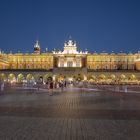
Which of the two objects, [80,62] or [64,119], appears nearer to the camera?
[64,119]

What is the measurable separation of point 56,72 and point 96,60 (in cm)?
3367

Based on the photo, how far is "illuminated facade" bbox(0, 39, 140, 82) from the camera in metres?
87.9

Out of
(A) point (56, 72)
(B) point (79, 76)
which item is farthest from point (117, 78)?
(A) point (56, 72)

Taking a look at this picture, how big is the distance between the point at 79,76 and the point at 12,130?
83.6 metres

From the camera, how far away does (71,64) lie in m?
114

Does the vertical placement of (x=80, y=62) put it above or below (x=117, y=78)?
above

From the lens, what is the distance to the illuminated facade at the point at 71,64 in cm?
8788

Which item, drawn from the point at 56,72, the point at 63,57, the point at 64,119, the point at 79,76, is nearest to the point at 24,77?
the point at 56,72

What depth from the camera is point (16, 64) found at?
397 ft

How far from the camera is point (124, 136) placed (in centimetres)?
743

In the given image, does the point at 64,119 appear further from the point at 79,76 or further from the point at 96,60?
the point at 96,60

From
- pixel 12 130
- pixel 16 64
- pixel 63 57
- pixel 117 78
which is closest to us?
pixel 12 130

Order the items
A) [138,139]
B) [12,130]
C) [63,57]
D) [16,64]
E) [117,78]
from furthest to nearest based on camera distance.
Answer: [16,64] < [63,57] < [117,78] < [12,130] < [138,139]

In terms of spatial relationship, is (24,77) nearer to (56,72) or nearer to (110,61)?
(56,72)
